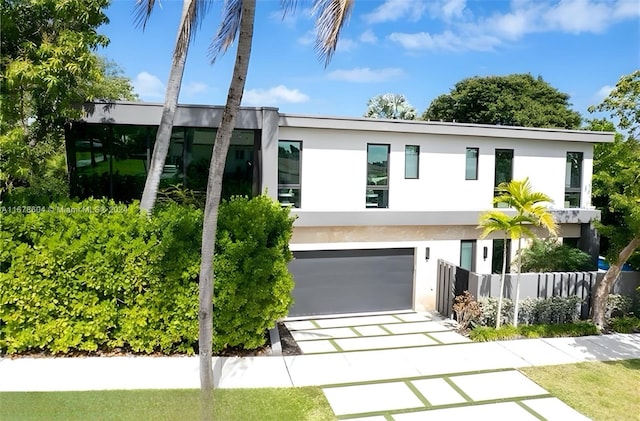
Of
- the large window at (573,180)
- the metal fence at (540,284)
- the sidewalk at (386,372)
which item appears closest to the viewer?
the sidewalk at (386,372)

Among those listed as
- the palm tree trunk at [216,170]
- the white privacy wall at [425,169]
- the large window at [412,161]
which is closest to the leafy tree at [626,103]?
the white privacy wall at [425,169]

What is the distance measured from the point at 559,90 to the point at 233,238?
1468 inches

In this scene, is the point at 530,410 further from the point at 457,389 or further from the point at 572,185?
the point at 572,185

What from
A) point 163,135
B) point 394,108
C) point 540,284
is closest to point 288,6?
point 163,135

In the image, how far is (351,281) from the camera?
13.5 meters

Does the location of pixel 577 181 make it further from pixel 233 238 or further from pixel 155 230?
pixel 155 230

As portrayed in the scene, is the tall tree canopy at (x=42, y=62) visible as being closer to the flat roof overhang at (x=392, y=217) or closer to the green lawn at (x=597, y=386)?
the flat roof overhang at (x=392, y=217)

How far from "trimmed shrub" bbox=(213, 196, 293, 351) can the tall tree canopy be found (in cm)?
460

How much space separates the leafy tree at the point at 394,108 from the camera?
39.4 m

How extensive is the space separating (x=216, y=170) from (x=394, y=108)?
35962 mm

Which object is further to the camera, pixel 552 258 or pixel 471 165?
pixel 471 165

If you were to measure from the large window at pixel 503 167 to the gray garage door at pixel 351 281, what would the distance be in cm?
387

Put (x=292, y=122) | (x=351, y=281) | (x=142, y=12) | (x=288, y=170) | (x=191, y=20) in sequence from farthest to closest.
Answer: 1. (x=351, y=281)
2. (x=288, y=170)
3. (x=292, y=122)
4. (x=142, y=12)
5. (x=191, y=20)

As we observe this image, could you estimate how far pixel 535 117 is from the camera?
113 ft
